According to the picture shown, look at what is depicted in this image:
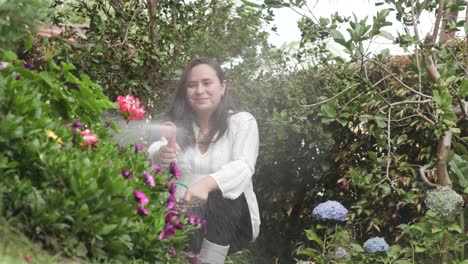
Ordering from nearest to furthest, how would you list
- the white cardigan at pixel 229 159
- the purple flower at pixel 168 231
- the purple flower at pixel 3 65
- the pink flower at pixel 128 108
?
the purple flower at pixel 168 231 < the purple flower at pixel 3 65 < the pink flower at pixel 128 108 < the white cardigan at pixel 229 159

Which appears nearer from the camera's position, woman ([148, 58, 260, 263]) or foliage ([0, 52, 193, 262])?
foliage ([0, 52, 193, 262])

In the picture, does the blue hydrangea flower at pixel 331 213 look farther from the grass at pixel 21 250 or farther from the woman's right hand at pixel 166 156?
the grass at pixel 21 250

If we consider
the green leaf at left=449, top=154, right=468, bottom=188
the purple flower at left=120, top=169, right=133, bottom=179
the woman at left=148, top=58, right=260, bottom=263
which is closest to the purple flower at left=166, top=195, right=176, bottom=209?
the purple flower at left=120, top=169, right=133, bottom=179

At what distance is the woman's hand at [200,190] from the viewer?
4328 mm

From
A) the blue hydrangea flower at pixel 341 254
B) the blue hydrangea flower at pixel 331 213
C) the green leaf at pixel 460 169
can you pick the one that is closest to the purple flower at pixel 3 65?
the blue hydrangea flower at pixel 331 213

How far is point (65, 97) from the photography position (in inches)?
137

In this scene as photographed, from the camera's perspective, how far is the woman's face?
4711 mm

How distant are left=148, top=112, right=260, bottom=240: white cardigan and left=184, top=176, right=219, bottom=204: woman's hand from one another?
7cm

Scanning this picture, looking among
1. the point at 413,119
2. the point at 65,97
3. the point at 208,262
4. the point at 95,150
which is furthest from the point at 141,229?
the point at 413,119

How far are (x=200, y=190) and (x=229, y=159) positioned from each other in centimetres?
35

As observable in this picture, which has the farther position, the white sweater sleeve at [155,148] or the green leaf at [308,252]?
the green leaf at [308,252]

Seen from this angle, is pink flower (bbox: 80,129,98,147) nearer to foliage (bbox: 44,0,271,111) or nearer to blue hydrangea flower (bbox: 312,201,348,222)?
foliage (bbox: 44,0,271,111)

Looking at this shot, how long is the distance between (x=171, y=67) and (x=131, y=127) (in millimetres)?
603

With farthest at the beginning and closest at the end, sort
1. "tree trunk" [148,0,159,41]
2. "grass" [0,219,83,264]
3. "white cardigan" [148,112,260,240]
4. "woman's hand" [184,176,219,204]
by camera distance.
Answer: "tree trunk" [148,0,159,41], "white cardigan" [148,112,260,240], "woman's hand" [184,176,219,204], "grass" [0,219,83,264]
